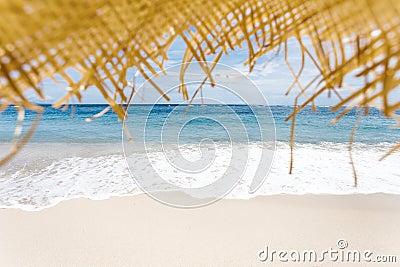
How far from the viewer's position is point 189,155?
14.4 ft

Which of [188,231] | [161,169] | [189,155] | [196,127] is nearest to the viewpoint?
[188,231]

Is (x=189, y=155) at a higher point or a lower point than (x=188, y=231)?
higher

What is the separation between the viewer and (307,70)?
764 cm

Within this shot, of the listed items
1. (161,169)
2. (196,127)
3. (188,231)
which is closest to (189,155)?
(161,169)

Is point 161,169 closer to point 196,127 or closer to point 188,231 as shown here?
point 188,231

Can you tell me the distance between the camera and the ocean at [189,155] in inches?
120

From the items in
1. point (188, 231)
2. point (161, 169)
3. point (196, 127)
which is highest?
point (196, 127)

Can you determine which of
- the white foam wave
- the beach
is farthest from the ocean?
the beach

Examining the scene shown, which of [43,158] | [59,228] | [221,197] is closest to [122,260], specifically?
[59,228]

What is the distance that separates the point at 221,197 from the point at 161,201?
415 mm

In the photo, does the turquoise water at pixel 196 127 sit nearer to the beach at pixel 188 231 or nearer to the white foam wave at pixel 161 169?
the white foam wave at pixel 161 169

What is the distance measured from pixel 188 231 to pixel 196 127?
3.86 metres

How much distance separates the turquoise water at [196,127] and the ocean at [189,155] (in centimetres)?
2

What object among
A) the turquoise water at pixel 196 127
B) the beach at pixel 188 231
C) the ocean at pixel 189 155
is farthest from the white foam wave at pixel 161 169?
the turquoise water at pixel 196 127
